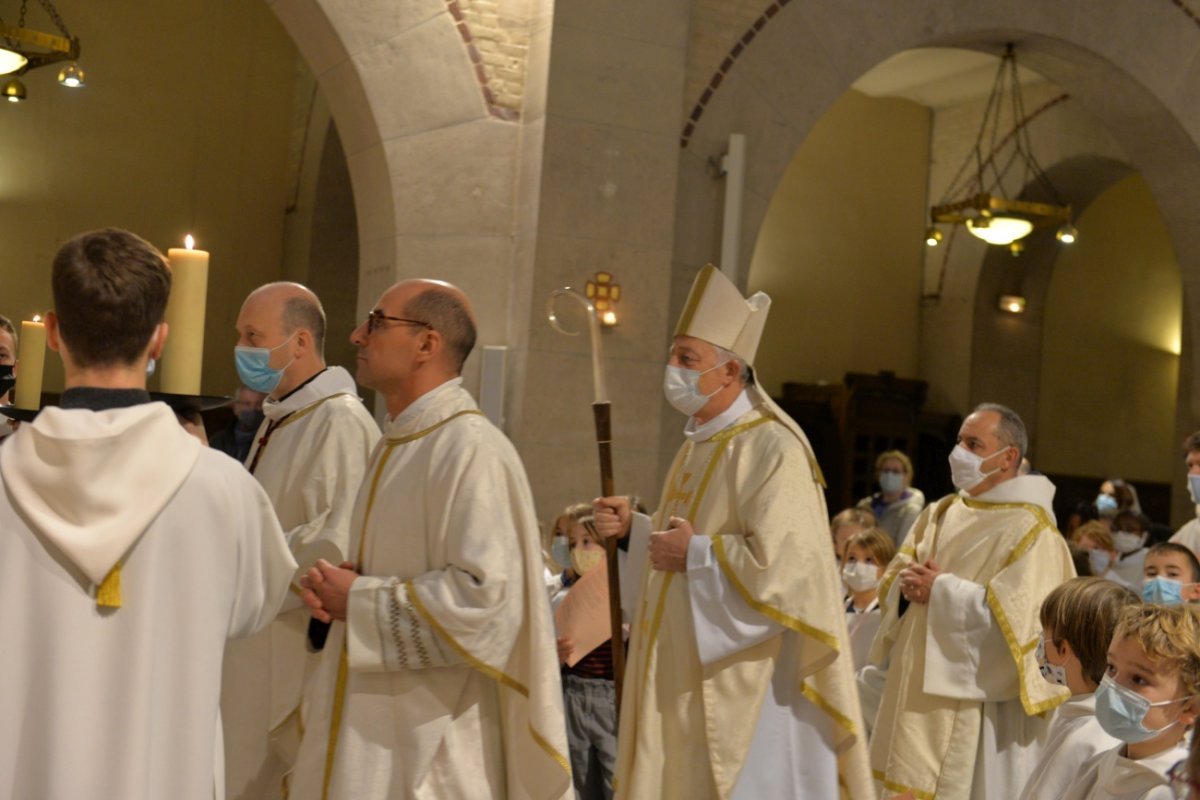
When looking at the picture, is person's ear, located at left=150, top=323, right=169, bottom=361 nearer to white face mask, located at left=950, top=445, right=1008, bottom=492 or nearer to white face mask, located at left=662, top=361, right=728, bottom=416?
white face mask, located at left=662, top=361, right=728, bottom=416

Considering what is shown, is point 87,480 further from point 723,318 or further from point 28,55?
point 28,55

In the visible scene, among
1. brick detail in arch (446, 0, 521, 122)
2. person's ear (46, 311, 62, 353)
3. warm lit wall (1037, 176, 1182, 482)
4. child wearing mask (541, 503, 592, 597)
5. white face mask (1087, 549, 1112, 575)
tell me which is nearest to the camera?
person's ear (46, 311, 62, 353)

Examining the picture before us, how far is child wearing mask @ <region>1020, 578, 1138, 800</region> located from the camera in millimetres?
3670

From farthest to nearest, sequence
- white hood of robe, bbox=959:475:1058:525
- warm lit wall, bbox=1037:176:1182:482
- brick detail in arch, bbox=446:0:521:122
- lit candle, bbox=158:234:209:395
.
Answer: warm lit wall, bbox=1037:176:1182:482
brick detail in arch, bbox=446:0:521:122
white hood of robe, bbox=959:475:1058:525
lit candle, bbox=158:234:209:395

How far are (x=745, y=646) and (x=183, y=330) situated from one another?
2.32 m

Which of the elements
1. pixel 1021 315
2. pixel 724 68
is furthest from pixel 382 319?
pixel 1021 315

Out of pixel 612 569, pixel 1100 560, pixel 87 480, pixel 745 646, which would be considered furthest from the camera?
pixel 1100 560

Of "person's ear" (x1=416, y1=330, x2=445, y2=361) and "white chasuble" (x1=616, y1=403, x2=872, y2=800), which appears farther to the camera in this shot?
"white chasuble" (x1=616, y1=403, x2=872, y2=800)

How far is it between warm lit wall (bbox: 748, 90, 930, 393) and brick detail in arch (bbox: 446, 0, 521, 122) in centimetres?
698

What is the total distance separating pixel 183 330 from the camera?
243cm

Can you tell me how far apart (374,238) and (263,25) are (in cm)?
545

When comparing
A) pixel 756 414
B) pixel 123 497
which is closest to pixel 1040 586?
pixel 756 414

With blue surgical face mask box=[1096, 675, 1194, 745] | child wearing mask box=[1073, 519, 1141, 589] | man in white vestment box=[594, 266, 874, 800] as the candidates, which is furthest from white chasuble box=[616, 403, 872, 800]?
child wearing mask box=[1073, 519, 1141, 589]

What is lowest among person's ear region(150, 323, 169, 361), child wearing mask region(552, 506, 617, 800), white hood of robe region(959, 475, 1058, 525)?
child wearing mask region(552, 506, 617, 800)
